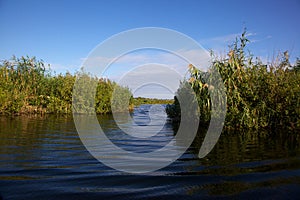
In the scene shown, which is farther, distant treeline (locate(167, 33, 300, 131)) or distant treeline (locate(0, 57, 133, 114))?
distant treeline (locate(0, 57, 133, 114))

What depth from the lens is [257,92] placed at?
1087 cm

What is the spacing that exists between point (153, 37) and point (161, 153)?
4.23 meters

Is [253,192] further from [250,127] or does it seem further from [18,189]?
[250,127]

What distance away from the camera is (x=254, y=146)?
7.29 m

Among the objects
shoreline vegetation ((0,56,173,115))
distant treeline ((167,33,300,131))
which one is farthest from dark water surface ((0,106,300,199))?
shoreline vegetation ((0,56,173,115))

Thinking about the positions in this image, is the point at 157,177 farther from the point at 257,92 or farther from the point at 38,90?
the point at 38,90

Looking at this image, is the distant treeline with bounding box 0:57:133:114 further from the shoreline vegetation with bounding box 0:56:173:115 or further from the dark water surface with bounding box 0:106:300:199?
the dark water surface with bounding box 0:106:300:199

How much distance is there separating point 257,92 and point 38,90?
67.0 ft

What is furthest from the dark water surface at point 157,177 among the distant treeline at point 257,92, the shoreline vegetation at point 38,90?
the shoreline vegetation at point 38,90

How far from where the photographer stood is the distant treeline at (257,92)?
33.9ft

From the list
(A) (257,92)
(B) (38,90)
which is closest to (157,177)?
(A) (257,92)

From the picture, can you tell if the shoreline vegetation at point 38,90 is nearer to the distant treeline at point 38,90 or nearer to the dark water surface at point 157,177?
the distant treeline at point 38,90

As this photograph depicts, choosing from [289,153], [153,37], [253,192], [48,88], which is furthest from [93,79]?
[253,192]

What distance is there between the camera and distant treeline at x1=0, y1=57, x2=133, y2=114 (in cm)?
2028
